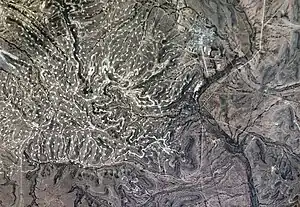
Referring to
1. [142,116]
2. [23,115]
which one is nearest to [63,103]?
[23,115]

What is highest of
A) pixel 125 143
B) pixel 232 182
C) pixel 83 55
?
pixel 83 55

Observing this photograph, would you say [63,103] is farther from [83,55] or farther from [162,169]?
[162,169]

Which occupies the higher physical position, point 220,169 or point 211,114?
point 211,114

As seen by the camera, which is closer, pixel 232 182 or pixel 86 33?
pixel 86 33

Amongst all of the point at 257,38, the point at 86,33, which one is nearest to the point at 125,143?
the point at 86,33

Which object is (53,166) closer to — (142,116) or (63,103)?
(63,103)

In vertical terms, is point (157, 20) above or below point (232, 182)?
above
